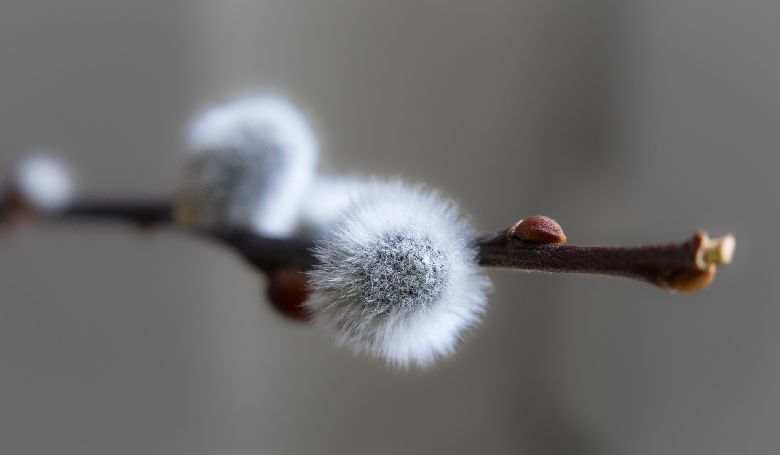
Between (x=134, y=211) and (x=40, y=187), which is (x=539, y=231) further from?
(x=40, y=187)

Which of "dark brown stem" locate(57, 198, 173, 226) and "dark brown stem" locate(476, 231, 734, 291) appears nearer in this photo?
"dark brown stem" locate(476, 231, 734, 291)

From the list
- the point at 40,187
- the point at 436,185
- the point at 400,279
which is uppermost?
the point at 436,185

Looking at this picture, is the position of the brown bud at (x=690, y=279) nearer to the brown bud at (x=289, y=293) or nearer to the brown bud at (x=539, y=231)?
the brown bud at (x=539, y=231)

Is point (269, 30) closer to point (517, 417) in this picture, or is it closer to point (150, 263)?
point (150, 263)

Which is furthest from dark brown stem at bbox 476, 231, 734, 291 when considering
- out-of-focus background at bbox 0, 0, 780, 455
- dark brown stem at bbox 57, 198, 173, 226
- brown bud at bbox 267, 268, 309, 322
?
out-of-focus background at bbox 0, 0, 780, 455

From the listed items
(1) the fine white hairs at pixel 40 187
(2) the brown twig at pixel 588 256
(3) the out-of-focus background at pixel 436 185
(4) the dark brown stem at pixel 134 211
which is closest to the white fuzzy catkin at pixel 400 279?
(2) the brown twig at pixel 588 256

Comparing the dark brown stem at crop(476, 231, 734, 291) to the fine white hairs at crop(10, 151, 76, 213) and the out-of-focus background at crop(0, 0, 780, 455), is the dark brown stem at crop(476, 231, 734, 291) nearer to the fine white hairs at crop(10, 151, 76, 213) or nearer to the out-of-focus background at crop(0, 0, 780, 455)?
the fine white hairs at crop(10, 151, 76, 213)

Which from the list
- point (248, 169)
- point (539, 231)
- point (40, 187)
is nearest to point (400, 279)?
point (539, 231)
